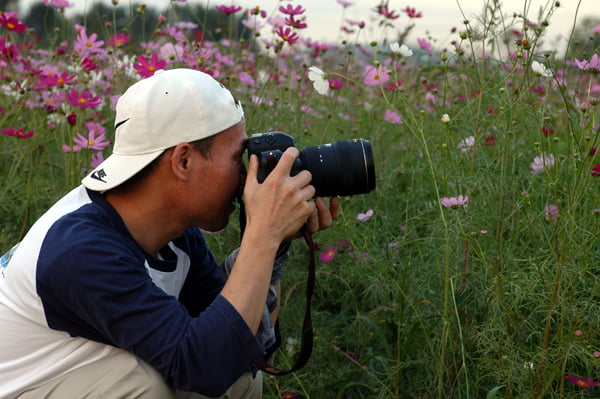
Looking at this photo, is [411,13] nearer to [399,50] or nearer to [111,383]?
[399,50]

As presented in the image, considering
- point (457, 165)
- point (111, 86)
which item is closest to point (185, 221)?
point (457, 165)

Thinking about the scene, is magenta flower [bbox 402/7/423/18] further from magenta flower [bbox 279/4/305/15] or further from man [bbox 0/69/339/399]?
man [bbox 0/69/339/399]

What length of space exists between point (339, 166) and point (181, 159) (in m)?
0.29

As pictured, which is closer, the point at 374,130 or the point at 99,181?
the point at 99,181

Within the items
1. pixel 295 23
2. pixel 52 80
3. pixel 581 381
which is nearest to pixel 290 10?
pixel 295 23

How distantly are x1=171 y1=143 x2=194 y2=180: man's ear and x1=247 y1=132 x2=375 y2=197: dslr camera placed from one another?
113mm

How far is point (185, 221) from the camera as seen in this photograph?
1464 millimetres

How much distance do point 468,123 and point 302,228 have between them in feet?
1.94

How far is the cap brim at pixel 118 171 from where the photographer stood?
1385 mm

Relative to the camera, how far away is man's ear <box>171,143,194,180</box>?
1384 mm

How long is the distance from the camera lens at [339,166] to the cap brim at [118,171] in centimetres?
28

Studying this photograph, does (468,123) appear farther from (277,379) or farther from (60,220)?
(60,220)

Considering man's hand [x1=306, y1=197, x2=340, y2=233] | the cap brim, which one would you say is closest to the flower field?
man's hand [x1=306, y1=197, x2=340, y2=233]

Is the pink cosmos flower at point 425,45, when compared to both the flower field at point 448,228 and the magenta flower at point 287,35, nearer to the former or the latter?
the flower field at point 448,228
